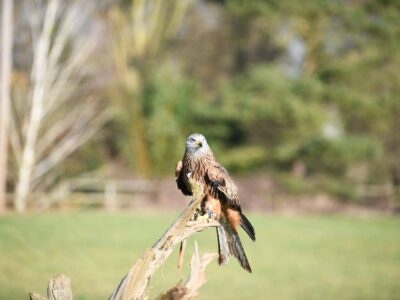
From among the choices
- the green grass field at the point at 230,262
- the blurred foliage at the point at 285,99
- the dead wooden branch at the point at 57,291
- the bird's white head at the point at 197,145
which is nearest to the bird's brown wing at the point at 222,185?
the bird's white head at the point at 197,145

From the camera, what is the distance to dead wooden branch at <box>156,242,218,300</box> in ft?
7.92

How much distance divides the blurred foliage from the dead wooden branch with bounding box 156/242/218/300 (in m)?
22.5

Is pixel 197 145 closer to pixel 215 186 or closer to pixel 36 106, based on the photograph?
pixel 215 186

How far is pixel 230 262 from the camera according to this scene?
1355 centimetres

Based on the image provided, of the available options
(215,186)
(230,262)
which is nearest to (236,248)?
(215,186)

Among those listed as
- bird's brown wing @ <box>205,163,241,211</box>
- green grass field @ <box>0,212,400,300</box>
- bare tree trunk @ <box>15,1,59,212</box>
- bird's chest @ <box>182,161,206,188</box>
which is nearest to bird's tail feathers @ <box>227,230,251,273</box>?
bird's brown wing @ <box>205,163,241,211</box>

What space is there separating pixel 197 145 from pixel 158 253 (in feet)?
1.44

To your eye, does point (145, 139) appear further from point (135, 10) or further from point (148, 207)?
point (135, 10)

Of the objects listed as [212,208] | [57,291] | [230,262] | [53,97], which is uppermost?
[53,97]

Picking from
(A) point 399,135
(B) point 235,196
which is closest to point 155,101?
(A) point 399,135

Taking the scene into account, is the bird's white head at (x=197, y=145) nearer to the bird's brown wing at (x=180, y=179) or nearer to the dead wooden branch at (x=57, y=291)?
the bird's brown wing at (x=180, y=179)

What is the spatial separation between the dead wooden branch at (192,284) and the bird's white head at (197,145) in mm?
355

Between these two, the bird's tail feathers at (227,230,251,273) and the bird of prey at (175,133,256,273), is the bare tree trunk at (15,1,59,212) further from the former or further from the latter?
the bird's tail feathers at (227,230,251,273)

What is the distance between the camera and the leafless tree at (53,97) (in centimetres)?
2178
